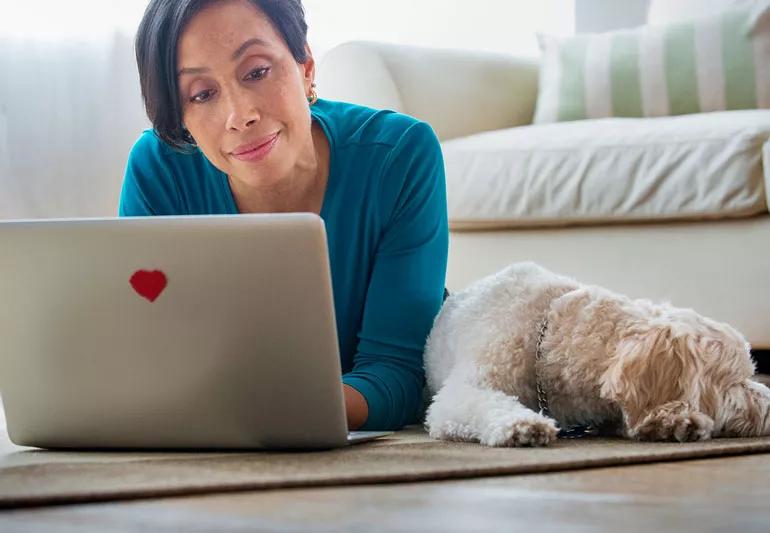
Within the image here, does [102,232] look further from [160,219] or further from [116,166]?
[116,166]

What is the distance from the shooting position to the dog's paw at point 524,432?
5.25 feet

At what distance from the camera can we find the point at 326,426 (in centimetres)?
154

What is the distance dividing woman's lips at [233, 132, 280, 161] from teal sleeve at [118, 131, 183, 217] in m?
0.21

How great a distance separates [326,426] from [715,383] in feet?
1.86

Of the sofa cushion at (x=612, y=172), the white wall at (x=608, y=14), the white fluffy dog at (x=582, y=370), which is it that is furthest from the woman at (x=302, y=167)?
the white wall at (x=608, y=14)

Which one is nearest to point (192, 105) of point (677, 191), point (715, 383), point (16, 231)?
point (16, 231)

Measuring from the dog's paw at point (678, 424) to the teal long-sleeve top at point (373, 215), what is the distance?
17.9 inches

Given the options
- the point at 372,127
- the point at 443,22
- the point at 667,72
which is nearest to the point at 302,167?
the point at 372,127

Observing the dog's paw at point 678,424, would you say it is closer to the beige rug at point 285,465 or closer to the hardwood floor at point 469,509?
the beige rug at point 285,465

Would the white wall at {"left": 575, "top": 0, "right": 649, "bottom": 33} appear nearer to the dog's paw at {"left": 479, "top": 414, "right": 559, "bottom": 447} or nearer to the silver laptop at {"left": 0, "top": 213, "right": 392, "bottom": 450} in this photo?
the dog's paw at {"left": 479, "top": 414, "right": 559, "bottom": 447}

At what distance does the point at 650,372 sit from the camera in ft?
5.41

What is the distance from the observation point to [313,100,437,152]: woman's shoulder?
2.09 metres

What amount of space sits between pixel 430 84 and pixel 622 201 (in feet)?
2.50

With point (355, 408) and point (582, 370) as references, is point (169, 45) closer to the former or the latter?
point (355, 408)
